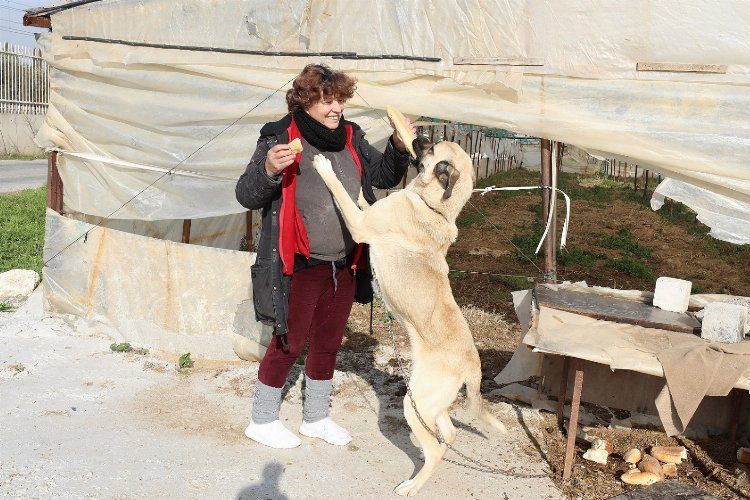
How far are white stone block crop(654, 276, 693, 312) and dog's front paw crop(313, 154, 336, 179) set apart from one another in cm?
236

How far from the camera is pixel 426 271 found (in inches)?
149

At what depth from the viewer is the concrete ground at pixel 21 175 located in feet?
48.2

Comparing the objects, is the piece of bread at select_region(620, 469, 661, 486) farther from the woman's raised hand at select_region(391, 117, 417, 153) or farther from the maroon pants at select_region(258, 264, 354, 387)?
the woman's raised hand at select_region(391, 117, 417, 153)

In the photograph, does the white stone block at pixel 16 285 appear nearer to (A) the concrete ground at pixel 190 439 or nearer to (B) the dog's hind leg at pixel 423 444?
(A) the concrete ground at pixel 190 439

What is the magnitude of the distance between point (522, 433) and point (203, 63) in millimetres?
3642

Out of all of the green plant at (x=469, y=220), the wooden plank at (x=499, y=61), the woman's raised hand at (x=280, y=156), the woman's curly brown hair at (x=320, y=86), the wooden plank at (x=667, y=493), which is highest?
the wooden plank at (x=499, y=61)

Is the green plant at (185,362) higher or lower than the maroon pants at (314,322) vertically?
lower

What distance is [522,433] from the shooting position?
470 centimetres

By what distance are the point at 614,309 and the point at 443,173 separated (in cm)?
153

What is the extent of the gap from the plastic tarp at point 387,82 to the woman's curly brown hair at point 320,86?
1.21 meters

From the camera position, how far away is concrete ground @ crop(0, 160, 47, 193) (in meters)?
14.7

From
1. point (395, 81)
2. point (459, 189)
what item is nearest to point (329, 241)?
point (459, 189)

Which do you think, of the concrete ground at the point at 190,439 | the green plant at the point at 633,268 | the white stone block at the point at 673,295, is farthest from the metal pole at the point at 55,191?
the green plant at the point at 633,268

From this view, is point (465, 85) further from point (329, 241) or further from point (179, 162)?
point (179, 162)
